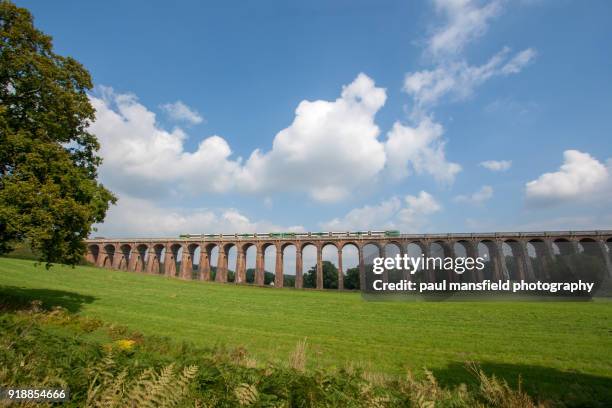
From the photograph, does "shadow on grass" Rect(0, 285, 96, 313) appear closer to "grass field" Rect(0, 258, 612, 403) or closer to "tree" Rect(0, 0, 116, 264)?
"grass field" Rect(0, 258, 612, 403)

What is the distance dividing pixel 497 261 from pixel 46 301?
2440 inches

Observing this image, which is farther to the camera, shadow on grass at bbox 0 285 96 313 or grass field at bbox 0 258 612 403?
shadow on grass at bbox 0 285 96 313

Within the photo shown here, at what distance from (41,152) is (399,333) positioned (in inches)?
729

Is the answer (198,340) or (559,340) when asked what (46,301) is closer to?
(198,340)

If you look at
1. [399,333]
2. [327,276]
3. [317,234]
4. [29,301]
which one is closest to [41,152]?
[29,301]

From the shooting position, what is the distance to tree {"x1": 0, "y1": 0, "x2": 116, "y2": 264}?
12305 mm

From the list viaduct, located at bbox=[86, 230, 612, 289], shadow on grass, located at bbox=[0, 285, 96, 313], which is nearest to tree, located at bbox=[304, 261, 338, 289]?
viaduct, located at bbox=[86, 230, 612, 289]

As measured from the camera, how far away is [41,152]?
13.4 m

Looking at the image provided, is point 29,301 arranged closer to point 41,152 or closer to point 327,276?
point 41,152

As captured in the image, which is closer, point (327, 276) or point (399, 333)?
point (399, 333)

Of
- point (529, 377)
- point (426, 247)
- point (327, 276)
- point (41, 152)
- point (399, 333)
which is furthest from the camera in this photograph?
point (327, 276)

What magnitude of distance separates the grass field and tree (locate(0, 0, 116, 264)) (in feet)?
18.0

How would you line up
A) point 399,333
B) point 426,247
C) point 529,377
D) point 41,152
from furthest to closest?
point 426,247 < point 399,333 < point 41,152 < point 529,377

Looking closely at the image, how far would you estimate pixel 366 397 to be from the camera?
3502mm
